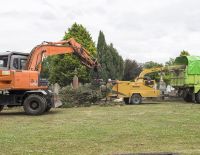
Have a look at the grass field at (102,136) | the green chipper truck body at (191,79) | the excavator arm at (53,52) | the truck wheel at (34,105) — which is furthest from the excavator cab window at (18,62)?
the green chipper truck body at (191,79)

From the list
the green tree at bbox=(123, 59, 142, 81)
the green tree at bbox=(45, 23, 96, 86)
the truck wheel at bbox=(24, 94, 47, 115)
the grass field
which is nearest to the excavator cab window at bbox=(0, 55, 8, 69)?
the truck wheel at bbox=(24, 94, 47, 115)

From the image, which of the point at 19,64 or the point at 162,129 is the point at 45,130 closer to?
the point at 162,129

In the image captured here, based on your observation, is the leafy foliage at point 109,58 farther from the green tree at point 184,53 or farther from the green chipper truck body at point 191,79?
the green chipper truck body at point 191,79

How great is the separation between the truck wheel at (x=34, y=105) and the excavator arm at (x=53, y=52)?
1835 millimetres

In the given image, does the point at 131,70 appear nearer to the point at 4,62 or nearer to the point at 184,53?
the point at 184,53

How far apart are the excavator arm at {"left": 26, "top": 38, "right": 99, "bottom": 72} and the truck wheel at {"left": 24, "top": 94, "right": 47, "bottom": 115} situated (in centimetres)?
184

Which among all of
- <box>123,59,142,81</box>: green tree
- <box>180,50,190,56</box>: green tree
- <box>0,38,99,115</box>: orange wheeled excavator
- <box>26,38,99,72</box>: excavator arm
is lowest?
<box>0,38,99,115</box>: orange wheeled excavator

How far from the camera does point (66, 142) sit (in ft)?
38.9

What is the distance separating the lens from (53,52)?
24.0 metres

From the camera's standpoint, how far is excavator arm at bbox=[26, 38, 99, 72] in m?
22.5

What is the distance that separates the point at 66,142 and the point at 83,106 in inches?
571

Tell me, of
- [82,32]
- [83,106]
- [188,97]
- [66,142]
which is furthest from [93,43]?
[66,142]

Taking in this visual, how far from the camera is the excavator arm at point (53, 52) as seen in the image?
22550mm

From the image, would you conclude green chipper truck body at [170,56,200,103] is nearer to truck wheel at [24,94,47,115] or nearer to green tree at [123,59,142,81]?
truck wheel at [24,94,47,115]
